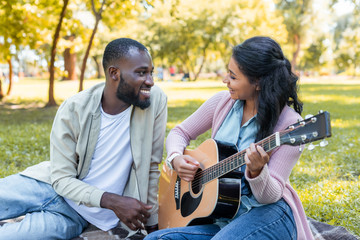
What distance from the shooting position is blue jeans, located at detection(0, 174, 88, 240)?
2934 mm

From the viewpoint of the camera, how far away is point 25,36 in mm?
12867

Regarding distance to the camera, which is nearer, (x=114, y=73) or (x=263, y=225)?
(x=263, y=225)

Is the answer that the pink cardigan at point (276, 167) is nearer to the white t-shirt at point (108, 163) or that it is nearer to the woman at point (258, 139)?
the woman at point (258, 139)

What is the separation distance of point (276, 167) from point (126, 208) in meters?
1.16

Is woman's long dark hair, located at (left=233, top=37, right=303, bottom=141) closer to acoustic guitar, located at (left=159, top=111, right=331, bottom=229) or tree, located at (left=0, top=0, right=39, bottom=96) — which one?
acoustic guitar, located at (left=159, top=111, right=331, bottom=229)

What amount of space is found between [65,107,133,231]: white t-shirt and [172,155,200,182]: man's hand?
0.42m

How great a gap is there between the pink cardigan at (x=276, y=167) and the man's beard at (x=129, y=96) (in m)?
0.43

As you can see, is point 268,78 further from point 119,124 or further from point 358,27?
point 358,27

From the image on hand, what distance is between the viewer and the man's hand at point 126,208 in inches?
113

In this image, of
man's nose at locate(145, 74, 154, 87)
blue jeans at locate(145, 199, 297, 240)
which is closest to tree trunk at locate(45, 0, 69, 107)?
man's nose at locate(145, 74, 154, 87)

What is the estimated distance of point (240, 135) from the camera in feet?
9.05

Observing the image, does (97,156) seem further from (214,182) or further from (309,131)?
(309,131)

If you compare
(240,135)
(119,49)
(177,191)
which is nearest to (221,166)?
(240,135)

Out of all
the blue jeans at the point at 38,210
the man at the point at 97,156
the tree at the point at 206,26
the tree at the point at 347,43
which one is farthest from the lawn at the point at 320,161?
the tree at the point at 347,43
